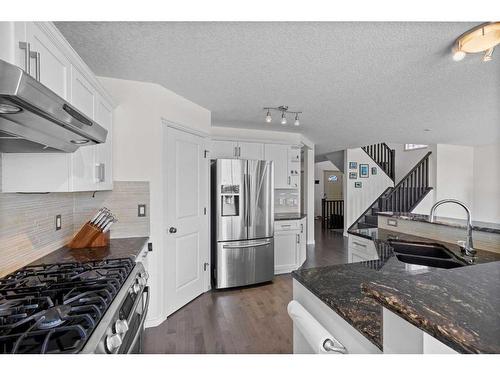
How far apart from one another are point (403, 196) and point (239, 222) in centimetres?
553

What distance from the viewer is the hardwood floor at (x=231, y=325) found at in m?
2.01

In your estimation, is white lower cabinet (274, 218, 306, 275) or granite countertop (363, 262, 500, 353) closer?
granite countertop (363, 262, 500, 353)

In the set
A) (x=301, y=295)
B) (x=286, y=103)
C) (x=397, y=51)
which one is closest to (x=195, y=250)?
(x=301, y=295)

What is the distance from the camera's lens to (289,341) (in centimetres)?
208

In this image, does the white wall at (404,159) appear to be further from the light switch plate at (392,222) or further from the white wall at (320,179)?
the light switch plate at (392,222)

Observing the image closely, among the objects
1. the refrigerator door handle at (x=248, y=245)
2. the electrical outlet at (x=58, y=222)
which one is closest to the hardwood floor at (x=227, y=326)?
the refrigerator door handle at (x=248, y=245)

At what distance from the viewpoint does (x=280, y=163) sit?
13.8ft

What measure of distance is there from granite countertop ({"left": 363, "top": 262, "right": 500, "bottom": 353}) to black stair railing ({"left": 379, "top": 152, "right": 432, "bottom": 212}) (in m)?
6.63

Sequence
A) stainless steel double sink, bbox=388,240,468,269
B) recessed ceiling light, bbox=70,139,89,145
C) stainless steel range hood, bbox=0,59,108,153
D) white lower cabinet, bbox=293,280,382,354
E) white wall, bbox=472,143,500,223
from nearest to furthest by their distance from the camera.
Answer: stainless steel range hood, bbox=0,59,108,153, white lower cabinet, bbox=293,280,382,354, recessed ceiling light, bbox=70,139,89,145, stainless steel double sink, bbox=388,240,468,269, white wall, bbox=472,143,500,223

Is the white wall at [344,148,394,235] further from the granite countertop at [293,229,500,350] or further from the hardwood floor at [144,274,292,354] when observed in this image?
the granite countertop at [293,229,500,350]

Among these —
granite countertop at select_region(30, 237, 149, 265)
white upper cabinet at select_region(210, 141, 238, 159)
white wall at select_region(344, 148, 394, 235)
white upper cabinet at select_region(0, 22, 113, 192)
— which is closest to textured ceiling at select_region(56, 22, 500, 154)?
white upper cabinet at select_region(0, 22, 113, 192)

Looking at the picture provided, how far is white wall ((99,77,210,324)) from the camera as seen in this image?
7.55ft

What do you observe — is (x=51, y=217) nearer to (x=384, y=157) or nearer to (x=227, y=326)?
(x=227, y=326)

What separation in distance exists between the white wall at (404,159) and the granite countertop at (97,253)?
7672mm
